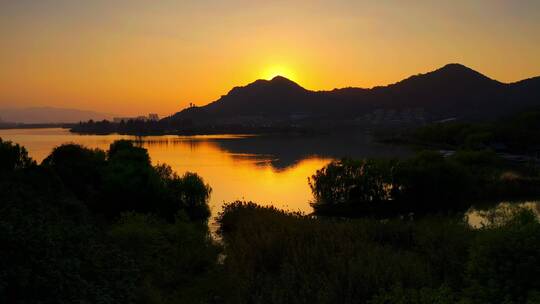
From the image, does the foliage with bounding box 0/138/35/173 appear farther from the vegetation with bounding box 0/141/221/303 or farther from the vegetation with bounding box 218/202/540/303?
the vegetation with bounding box 218/202/540/303

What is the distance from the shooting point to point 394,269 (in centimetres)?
1536

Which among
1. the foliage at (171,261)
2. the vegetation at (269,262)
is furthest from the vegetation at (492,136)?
the foliage at (171,261)

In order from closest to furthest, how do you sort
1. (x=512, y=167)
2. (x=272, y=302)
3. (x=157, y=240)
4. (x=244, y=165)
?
(x=272, y=302), (x=157, y=240), (x=512, y=167), (x=244, y=165)

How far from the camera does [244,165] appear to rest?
329ft

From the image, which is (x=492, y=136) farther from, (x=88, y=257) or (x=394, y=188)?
(x=88, y=257)

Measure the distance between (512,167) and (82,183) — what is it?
77.3 m

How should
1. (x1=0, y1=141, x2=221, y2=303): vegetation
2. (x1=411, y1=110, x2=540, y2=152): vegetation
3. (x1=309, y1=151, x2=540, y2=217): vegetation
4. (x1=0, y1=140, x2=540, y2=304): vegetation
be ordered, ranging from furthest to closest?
(x1=411, y1=110, x2=540, y2=152): vegetation < (x1=309, y1=151, x2=540, y2=217): vegetation < (x1=0, y1=141, x2=221, y2=303): vegetation < (x1=0, y1=140, x2=540, y2=304): vegetation

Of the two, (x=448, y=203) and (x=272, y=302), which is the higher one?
(x=272, y=302)

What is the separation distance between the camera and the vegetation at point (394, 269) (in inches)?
516

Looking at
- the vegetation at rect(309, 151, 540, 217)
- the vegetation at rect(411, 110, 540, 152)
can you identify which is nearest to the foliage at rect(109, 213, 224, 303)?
the vegetation at rect(309, 151, 540, 217)

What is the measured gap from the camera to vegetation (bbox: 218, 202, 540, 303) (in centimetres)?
1310

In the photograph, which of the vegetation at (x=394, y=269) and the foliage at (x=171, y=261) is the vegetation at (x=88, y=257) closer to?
the foliage at (x=171, y=261)

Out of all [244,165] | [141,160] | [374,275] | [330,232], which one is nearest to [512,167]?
[244,165]

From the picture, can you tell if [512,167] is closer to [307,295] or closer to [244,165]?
[244,165]
